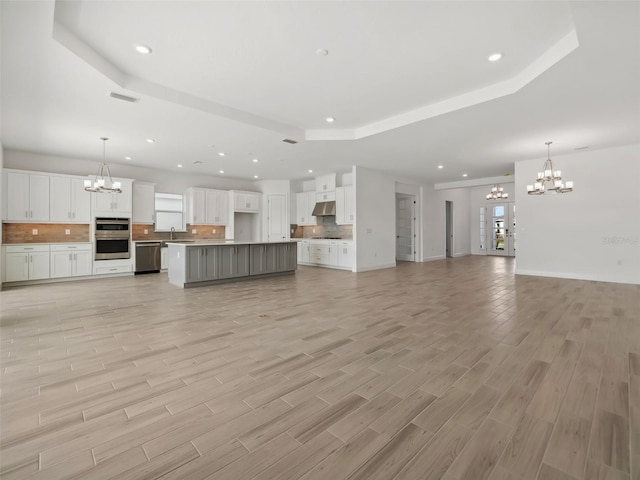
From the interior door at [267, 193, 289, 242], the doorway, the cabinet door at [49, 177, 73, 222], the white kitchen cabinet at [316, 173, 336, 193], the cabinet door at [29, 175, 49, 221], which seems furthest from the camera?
the doorway

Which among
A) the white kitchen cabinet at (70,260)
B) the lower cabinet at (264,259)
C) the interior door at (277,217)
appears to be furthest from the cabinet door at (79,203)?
the interior door at (277,217)

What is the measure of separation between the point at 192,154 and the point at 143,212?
105 inches

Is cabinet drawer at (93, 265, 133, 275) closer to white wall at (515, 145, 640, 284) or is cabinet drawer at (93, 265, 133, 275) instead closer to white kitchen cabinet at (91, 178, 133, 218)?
white kitchen cabinet at (91, 178, 133, 218)

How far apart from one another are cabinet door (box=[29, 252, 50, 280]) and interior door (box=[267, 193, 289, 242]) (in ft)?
20.0

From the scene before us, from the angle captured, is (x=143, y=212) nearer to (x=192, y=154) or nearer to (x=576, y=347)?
(x=192, y=154)

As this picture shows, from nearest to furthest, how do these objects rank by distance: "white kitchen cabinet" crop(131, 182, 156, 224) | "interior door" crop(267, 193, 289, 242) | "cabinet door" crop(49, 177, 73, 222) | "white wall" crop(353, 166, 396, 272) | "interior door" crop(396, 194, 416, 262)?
"cabinet door" crop(49, 177, 73, 222)
"white kitchen cabinet" crop(131, 182, 156, 224)
"white wall" crop(353, 166, 396, 272)
"interior door" crop(267, 193, 289, 242)
"interior door" crop(396, 194, 416, 262)

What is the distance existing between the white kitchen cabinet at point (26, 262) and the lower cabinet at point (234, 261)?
414 centimetres

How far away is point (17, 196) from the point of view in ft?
22.2

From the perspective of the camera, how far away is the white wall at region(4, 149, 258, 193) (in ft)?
23.7

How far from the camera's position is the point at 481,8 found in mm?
2746

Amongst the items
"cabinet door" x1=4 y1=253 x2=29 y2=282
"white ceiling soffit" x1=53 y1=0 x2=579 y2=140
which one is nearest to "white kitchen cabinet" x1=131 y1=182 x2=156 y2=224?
"cabinet door" x1=4 y1=253 x2=29 y2=282

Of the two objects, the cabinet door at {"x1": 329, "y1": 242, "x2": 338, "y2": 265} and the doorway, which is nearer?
the cabinet door at {"x1": 329, "y1": 242, "x2": 338, "y2": 265}

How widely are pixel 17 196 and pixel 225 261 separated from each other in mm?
4890

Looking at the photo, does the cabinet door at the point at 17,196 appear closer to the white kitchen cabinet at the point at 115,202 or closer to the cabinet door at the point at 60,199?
the cabinet door at the point at 60,199
